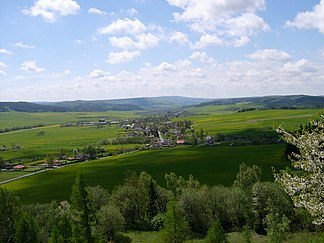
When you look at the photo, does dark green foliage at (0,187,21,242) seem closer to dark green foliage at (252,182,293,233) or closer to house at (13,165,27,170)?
dark green foliage at (252,182,293,233)

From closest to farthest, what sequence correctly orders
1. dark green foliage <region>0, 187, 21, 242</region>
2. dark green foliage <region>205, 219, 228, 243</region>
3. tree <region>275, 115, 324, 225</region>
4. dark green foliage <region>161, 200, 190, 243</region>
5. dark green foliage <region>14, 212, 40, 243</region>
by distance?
tree <region>275, 115, 324, 225</region> → dark green foliage <region>205, 219, 228, 243</region> → dark green foliage <region>14, 212, 40, 243</region> → dark green foliage <region>161, 200, 190, 243</region> → dark green foliage <region>0, 187, 21, 242</region>

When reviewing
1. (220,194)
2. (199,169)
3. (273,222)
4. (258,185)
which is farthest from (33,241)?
(199,169)

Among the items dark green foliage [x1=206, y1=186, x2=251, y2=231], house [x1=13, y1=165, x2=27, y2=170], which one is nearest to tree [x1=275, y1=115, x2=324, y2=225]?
dark green foliage [x1=206, y1=186, x2=251, y2=231]

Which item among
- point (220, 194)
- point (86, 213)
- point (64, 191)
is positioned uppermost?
point (86, 213)

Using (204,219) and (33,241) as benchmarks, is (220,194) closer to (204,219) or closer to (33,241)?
(204,219)

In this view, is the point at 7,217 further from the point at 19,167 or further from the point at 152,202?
the point at 19,167

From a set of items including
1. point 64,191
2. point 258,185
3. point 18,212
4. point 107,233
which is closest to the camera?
point 18,212

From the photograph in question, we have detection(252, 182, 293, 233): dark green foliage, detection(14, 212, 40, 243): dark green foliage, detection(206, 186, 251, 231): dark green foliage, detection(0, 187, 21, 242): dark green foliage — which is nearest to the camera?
detection(14, 212, 40, 243): dark green foliage

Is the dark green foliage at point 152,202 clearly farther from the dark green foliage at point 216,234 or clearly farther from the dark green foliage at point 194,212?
the dark green foliage at point 216,234
